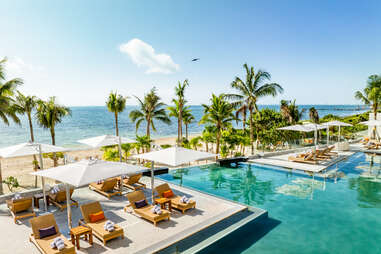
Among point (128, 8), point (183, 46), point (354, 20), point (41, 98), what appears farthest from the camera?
point (183, 46)

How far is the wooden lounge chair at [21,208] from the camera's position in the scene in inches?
301

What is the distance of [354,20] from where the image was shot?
23.1m

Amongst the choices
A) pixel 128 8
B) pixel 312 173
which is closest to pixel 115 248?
pixel 312 173

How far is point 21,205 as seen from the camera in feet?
25.6

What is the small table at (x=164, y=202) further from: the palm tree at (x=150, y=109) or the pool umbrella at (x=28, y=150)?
the palm tree at (x=150, y=109)

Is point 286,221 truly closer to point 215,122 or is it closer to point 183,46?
point 215,122

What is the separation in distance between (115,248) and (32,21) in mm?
17469

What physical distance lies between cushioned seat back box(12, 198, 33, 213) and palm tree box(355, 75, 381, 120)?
109ft

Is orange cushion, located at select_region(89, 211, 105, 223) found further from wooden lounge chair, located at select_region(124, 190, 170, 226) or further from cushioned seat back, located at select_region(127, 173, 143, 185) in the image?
cushioned seat back, located at select_region(127, 173, 143, 185)

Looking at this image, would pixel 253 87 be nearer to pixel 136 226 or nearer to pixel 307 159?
pixel 307 159

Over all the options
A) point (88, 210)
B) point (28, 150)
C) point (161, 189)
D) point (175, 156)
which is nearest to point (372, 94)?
point (175, 156)

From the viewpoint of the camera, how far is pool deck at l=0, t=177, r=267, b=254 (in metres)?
6.08

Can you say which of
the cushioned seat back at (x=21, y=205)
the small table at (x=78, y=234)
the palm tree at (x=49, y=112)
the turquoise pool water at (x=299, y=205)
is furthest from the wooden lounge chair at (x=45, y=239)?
the palm tree at (x=49, y=112)

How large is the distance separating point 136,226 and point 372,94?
30.9 meters
